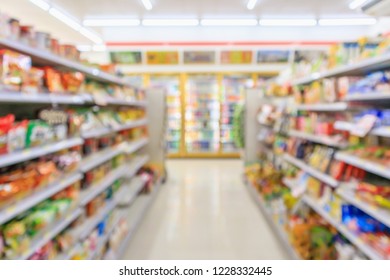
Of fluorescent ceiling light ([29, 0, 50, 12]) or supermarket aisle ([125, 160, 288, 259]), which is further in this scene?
supermarket aisle ([125, 160, 288, 259])

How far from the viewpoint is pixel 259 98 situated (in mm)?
5227

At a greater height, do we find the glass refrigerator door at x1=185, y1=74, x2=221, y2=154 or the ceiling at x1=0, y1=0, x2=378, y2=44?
the ceiling at x1=0, y1=0, x2=378, y2=44

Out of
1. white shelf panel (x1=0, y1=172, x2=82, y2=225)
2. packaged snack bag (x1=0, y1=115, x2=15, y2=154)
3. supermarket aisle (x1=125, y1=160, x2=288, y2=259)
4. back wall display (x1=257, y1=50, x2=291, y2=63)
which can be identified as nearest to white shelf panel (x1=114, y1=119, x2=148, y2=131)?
supermarket aisle (x1=125, y1=160, x2=288, y2=259)

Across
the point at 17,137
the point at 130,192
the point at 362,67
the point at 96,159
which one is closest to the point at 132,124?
the point at 130,192

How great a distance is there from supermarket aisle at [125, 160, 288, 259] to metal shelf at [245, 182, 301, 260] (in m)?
0.07

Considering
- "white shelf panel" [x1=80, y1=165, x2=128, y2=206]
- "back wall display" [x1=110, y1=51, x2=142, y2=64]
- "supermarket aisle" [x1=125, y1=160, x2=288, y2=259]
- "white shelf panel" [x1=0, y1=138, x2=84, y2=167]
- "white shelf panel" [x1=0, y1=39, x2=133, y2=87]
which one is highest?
"back wall display" [x1=110, y1=51, x2=142, y2=64]

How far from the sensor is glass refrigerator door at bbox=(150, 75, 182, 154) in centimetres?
807

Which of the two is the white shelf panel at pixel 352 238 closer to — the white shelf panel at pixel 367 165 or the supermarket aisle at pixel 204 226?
the white shelf panel at pixel 367 165

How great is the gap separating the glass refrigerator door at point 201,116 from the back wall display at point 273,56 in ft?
4.51

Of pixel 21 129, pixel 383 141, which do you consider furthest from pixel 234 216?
pixel 21 129

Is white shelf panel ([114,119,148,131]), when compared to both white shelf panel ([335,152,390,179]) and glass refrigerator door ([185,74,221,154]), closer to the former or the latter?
white shelf panel ([335,152,390,179])

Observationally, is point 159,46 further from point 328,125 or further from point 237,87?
point 328,125

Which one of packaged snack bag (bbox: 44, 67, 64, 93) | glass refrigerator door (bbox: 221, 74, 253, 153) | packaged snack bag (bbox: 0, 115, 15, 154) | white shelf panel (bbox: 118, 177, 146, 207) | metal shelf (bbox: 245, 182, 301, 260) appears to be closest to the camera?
packaged snack bag (bbox: 0, 115, 15, 154)
